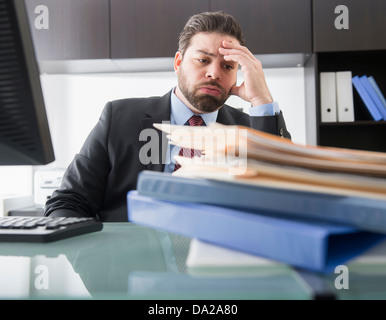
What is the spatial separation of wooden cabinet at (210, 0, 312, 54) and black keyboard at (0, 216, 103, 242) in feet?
6.63

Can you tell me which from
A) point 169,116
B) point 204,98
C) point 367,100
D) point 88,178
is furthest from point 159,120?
point 367,100

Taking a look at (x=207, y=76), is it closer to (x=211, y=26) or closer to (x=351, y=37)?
(x=211, y=26)

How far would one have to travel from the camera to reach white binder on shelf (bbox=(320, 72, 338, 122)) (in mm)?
2314

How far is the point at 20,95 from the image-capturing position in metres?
0.43

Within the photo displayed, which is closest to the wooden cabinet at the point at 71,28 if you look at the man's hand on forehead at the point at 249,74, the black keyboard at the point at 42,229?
the man's hand on forehead at the point at 249,74

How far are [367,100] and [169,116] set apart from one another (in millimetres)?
1391

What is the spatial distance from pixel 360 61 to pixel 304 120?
549 mm

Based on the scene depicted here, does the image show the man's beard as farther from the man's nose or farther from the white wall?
the white wall

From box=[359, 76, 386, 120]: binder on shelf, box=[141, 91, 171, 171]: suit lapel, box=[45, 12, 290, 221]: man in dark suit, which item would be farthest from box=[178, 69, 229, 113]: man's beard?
box=[359, 76, 386, 120]: binder on shelf

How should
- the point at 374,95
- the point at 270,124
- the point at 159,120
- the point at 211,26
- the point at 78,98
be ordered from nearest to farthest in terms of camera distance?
the point at 270,124, the point at 159,120, the point at 211,26, the point at 374,95, the point at 78,98

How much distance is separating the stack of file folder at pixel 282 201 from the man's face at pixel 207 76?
126 cm

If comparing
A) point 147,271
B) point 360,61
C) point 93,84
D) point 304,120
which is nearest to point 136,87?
point 93,84

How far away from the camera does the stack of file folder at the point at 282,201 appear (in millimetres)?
288

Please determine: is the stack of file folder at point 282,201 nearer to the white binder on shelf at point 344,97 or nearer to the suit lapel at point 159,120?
the suit lapel at point 159,120
